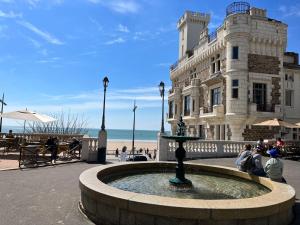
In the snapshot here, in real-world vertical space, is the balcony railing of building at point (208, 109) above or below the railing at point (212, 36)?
below

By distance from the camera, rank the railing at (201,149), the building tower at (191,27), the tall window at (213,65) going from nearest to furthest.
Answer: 1. the railing at (201,149)
2. the tall window at (213,65)
3. the building tower at (191,27)

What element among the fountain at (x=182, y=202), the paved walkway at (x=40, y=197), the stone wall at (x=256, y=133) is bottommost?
the paved walkway at (x=40, y=197)

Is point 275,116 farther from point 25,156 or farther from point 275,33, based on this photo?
point 25,156

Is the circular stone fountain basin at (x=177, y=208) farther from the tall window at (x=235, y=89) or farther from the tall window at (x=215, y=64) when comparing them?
the tall window at (x=215, y=64)

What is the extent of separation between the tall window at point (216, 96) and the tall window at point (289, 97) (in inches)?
272

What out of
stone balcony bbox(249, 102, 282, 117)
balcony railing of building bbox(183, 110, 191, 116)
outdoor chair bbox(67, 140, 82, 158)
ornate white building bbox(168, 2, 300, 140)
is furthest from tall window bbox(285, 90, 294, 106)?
outdoor chair bbox(67, 140, 82, 158)

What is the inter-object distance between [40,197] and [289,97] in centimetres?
2971

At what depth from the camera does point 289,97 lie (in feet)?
106

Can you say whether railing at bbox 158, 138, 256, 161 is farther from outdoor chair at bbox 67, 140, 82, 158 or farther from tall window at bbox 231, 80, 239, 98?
tall window at bbox 231, 80, 239, 98

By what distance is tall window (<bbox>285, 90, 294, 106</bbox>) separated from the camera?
32.1m

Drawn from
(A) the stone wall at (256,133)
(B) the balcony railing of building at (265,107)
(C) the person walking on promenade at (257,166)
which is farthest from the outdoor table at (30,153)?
(B) the balcony railing of building at (265,107)

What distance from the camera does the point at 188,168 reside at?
486 inches

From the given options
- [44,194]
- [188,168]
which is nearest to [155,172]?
[188,168]

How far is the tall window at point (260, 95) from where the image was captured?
30.1 m
